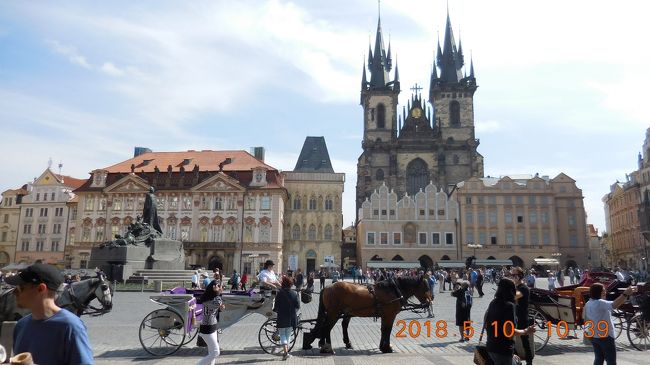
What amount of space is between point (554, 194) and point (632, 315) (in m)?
55.4

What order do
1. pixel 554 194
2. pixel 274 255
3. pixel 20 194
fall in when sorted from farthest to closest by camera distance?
1. pixel 20 194
2. pixel 554 194
3. pixel 274 255

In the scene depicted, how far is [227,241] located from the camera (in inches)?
2133

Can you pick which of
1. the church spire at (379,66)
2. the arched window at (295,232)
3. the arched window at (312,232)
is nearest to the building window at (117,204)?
the arched window at (295,232)

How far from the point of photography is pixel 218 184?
55312 mm

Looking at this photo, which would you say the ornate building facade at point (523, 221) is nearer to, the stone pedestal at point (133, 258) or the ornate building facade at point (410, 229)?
the ornate building facade at point (410, 229)

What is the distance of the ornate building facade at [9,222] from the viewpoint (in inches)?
2594

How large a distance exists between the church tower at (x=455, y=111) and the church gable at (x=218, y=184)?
1303 inches

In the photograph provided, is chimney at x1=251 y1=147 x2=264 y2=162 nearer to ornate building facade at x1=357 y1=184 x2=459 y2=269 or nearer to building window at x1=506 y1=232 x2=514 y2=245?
ornate building facade at x1=357 y1=184 x2=459 y2=269

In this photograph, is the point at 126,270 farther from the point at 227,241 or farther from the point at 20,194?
the point at 20,194

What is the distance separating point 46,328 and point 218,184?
175 ft

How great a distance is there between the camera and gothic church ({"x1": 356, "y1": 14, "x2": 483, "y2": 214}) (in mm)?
73500

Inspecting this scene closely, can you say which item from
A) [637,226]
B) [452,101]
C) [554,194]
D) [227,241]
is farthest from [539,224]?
[227,241]

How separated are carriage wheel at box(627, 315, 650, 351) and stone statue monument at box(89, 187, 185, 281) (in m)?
19.2

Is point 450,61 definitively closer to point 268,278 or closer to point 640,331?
point 640,331
